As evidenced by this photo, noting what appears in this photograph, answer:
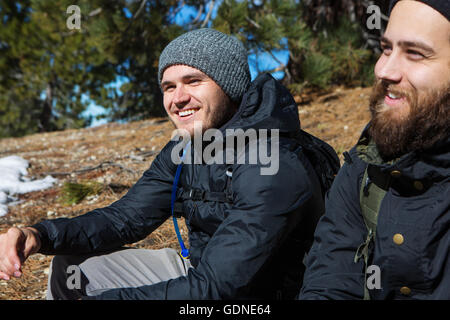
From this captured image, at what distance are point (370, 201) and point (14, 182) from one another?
4.57 m

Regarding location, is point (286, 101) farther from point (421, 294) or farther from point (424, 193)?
point (421, 294)

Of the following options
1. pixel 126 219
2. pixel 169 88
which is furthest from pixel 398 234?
pixel 126 219

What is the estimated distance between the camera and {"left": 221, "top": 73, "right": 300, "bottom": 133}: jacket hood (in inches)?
66.4

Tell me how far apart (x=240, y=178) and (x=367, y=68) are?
235 inches

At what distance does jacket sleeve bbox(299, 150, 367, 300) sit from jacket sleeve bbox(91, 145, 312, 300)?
5.5 inches

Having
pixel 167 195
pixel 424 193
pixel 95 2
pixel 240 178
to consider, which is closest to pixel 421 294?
pixel 424 193

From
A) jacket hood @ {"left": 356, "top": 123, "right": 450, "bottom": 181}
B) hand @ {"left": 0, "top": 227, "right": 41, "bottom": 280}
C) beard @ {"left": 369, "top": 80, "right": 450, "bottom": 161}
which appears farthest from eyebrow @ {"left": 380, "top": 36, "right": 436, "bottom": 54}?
hand @ {"left": 0, "top": 227, "right": 41, "bottom": 280}

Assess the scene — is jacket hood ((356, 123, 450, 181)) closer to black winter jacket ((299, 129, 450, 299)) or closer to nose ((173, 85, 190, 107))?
black winter jacket ((299, 129, 450, 299))

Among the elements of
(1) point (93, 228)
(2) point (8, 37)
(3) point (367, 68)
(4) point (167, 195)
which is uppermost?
(2) point (8, 37)

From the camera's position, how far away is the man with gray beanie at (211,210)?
4.92 ft

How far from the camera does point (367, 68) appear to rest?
22.5 feet

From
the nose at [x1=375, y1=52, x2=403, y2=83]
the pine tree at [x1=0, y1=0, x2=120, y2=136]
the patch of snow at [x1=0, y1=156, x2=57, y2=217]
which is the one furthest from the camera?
the pine tree at [x1=0, y1=0, x2=120, y2=136]

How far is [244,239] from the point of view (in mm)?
1477

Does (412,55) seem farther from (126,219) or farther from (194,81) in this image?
(126,219)
